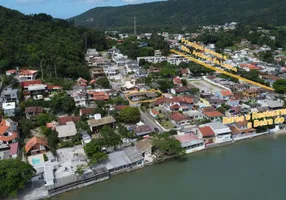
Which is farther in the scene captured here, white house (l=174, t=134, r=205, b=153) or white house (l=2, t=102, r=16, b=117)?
white house (l=2, t=102, r=16, b=117)

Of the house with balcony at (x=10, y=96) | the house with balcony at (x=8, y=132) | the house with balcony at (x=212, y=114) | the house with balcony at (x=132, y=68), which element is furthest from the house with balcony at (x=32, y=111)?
the house with balcony at (x=132, y=68)

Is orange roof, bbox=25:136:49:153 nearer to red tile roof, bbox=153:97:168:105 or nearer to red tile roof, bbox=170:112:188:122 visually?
red tile roof, bbox=170:112:188:122

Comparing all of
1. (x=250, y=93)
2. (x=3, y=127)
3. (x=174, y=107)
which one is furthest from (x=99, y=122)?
(x=250, y=93)

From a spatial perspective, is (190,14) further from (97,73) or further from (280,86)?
(280,86)

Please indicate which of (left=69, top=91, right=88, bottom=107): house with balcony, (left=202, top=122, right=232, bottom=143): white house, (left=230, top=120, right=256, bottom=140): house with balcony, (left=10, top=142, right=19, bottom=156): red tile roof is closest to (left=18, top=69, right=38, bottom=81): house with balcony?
(left=69, top=91, right=88, bottom=107): house with balcony


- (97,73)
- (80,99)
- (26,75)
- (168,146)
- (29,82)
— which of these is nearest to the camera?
(168,146)

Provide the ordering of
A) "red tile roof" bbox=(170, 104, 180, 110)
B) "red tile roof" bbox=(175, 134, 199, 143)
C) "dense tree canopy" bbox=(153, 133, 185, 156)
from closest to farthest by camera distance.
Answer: "dense tree canopy" bbox=(153, 133, 185, 156) < "red tile roof" bbox=(175, 134, 199, 143) < "red tile roof" bbox=(170, 104, 180, 110)

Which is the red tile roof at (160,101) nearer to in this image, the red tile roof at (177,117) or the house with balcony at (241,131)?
the red tile roof at (177,117)

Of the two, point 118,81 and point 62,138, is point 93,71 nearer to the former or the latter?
point 118,81
